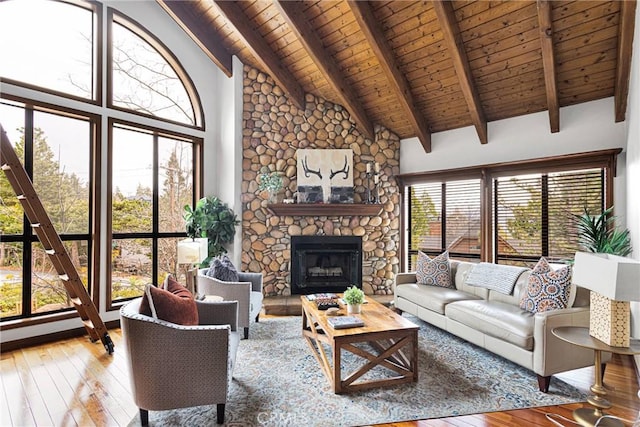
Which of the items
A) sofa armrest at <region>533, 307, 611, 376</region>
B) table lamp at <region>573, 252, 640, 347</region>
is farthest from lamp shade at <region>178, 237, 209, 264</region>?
table lamp at <region>573, 252, 640, 347</region>

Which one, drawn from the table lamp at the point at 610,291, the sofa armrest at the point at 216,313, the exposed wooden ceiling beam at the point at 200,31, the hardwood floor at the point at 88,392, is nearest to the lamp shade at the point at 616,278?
the table lamp at the point at 610,291

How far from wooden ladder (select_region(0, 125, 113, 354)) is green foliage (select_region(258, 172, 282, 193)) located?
2.74m

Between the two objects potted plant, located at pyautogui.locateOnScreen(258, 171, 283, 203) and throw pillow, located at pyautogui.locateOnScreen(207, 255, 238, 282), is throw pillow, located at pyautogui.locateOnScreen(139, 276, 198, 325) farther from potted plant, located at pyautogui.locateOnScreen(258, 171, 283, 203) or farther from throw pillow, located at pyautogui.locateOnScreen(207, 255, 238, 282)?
potted plant, located at pyautogui.locateOnScreen(258, 171, 283, 203)

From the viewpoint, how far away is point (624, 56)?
10.9 feet

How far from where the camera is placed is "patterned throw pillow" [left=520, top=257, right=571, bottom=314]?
304 centimetres

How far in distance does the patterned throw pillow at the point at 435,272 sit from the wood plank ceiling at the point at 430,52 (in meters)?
1.95

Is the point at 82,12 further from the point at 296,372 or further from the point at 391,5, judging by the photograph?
the point at 296,372

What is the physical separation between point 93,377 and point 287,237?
3160mm

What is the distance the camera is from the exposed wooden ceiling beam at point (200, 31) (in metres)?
4.65

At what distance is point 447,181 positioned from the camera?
5500 millimetres

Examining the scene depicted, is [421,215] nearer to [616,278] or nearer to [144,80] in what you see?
[616,278]

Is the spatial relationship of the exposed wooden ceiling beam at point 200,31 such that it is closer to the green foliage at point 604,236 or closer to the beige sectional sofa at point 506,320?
the beige sectional sofa at point 506,320

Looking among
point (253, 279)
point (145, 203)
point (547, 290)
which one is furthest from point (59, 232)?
point (547, 290)

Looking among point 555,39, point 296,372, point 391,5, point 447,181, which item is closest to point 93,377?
point 296,372
